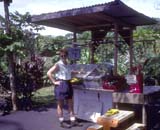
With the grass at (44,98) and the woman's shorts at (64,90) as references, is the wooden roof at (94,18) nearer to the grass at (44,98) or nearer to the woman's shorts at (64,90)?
the woman's shorts at (64,90)

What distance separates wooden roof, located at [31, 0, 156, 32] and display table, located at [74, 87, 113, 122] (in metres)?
1.77

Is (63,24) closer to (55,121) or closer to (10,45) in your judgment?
(10,45)

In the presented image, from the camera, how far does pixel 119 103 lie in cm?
694

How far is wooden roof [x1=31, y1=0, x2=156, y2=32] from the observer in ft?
23.1

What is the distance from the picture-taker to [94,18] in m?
8.30

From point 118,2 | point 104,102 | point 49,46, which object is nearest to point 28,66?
point 104,102

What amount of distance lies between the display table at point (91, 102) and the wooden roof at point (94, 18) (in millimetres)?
1768

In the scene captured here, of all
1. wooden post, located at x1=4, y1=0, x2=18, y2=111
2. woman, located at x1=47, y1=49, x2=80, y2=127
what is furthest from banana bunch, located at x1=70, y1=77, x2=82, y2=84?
wooden post, located at x1=4, y1=0, x2=18, y2=111

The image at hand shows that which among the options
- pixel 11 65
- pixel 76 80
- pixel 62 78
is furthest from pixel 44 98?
pixel 62 78

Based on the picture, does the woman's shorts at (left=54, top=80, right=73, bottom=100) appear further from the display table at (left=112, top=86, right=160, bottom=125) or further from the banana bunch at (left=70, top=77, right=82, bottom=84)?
the display table at (left=112, top=86, right=160, bottom=125)

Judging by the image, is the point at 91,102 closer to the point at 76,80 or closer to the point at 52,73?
the point at 76,80

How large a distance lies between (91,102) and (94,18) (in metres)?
2.23

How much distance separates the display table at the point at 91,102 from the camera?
7.16 metres

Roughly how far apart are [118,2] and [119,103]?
7.06 ft
